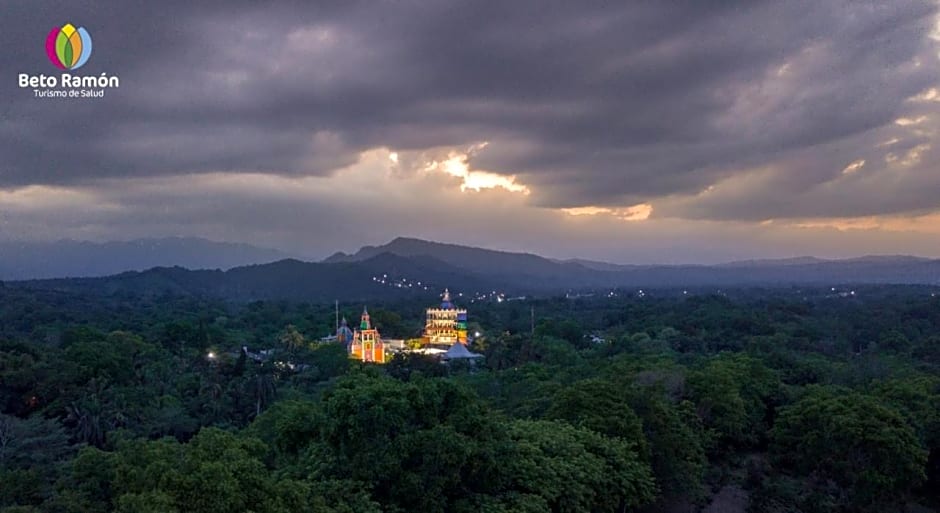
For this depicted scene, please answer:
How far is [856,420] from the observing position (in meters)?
18.7

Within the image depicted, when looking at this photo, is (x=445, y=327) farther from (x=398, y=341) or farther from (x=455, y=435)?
(x=455, y=435)

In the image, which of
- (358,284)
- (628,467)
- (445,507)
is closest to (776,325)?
(628,467)

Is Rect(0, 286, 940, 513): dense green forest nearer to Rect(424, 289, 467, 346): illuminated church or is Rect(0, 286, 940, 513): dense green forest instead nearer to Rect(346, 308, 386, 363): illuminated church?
Rect(346, 308, 386, 363): illuminated church

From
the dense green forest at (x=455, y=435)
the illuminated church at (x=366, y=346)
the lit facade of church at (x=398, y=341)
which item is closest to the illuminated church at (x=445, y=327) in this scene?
the lit facade of church at (x=398, y=341)

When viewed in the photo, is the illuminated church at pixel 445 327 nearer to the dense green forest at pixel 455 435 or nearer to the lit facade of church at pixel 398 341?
the lit facade of church at pixel 398 341

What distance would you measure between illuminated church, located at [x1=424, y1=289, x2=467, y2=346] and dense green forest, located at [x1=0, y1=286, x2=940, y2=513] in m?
13.3

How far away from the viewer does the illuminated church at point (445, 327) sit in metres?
55.0

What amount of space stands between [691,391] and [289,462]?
Result: 15937 millimetres

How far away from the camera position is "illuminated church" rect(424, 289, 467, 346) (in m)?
55.0

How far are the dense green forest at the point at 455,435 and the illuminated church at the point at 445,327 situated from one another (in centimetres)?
1333

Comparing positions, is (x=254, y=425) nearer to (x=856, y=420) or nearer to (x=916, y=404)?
(x=856, y=420)

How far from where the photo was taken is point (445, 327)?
185ft

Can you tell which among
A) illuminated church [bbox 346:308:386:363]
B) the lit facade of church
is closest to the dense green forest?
illuminated church [bbox 346:308:386:363]

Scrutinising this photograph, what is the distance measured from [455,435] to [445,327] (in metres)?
43.6
